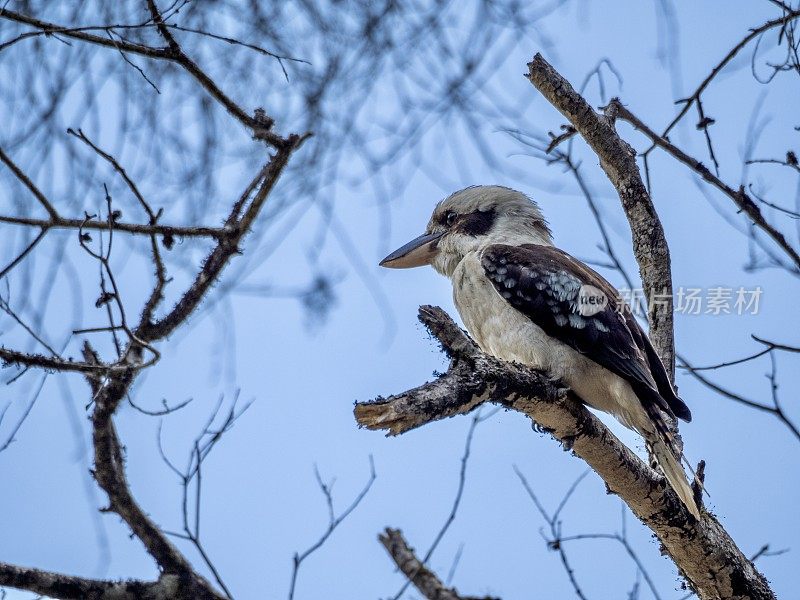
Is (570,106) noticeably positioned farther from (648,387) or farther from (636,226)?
(648,387)

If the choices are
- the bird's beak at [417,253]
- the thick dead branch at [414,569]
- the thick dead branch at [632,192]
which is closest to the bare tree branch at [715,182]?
the thick dead branch at [632,192]

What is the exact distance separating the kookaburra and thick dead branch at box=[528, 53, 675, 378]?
0.32 ft

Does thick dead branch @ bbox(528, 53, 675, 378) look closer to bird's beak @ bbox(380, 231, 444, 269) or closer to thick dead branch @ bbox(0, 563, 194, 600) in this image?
bird's beak @ bbox(380, 231, 444, 269)

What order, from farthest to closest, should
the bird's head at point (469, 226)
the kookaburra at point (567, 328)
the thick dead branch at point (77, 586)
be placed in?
the bird's head at point (469, 226) → the kookaburra at point (567, 328) → the thick dead branch at point (77, 586)

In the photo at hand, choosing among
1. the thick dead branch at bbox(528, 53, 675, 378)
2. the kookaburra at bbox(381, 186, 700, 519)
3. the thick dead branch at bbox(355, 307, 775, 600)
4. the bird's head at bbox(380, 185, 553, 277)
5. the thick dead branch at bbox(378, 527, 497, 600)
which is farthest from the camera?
the bird's head at bbox(380, 185, 553, 277)

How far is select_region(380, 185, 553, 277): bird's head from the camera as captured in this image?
11.5 feet

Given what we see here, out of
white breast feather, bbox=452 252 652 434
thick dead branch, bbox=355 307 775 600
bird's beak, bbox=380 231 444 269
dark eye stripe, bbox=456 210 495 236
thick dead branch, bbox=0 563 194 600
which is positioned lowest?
thick dead branch, bbox=0 563 194 600

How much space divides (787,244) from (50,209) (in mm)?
1937

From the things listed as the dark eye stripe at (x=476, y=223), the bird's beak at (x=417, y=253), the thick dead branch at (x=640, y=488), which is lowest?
the thick dead branch at (x=640, y=488)

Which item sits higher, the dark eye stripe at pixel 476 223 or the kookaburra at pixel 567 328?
the dark eye stripe at pixel 476 223

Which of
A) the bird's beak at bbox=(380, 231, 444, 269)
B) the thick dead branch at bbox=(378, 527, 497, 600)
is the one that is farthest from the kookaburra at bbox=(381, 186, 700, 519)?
the thick dead branch at bbox=(378, 527, 497, 600)

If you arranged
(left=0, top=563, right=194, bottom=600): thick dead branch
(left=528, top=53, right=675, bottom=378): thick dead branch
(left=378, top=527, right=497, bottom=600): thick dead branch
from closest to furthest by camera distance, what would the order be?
(left=378, top=527, right=497, bottom=600): thick dead branch < (left=0, top=563, right=194, bottom=600): thick dead branch < (left=528, top=53, right=675, bottom=378): thick dead branch

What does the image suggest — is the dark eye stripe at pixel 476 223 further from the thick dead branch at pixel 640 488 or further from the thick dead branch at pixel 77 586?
the thick dead branch at pixel 77 586

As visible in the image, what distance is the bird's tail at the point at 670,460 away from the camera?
2488 millimetres
